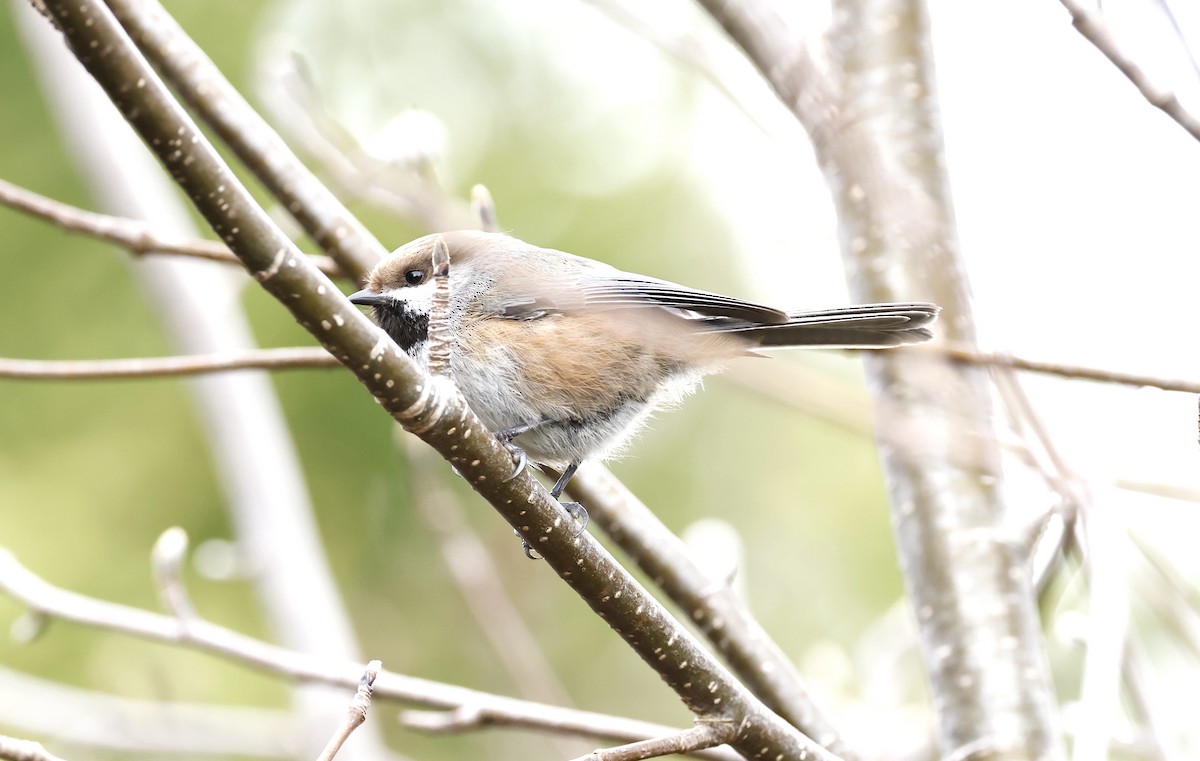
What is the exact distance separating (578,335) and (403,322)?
0.57m

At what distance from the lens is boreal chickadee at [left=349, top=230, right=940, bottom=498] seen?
10.2ft

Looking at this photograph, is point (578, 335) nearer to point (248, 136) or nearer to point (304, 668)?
point (248, 136)

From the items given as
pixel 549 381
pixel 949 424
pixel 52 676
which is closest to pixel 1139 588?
pixel 949 424

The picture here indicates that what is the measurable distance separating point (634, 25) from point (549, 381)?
37.1 inches

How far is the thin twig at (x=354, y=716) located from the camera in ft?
5.78

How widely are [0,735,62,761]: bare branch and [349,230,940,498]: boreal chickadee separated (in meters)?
1.42

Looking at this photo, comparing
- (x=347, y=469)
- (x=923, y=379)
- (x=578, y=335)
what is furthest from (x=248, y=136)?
(x=347, y=469)

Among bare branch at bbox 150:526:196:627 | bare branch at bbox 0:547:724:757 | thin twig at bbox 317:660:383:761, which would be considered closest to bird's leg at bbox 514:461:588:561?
bare branch at bbox 0:547:724:757

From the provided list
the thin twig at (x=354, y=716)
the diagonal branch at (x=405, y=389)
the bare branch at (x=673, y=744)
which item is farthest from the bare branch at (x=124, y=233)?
the bare branch at (x=673, y=744)

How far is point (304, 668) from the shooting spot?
9.07 ft

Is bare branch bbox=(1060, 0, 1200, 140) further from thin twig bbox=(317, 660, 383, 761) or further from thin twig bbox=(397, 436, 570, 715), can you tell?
thin twig bbox=(397, 436, 570, 715)

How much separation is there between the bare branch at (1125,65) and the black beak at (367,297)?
2.17 m

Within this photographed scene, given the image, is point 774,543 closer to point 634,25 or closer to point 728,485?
point 728,485

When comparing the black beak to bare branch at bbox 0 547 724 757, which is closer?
bare branch at bbox 0 547 724 757
